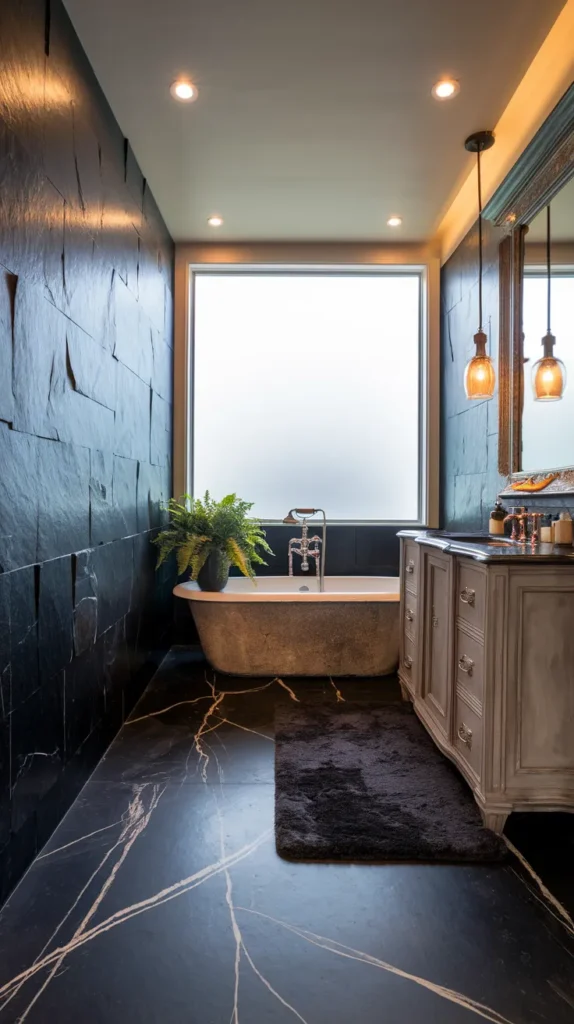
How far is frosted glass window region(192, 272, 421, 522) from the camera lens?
3.71 metres

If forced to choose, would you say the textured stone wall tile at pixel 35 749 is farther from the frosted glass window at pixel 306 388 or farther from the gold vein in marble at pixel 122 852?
the frosted glass window at pixel 306 388

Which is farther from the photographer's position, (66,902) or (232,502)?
(232,502)

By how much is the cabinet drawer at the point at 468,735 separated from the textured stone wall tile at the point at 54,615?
1274 mm

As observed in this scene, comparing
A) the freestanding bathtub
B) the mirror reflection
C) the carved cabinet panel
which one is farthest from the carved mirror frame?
the freestanding bathtub

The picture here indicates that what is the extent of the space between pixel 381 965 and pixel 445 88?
288cm

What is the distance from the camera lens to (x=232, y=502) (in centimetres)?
317

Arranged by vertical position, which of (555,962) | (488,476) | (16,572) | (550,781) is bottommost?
(555,962)

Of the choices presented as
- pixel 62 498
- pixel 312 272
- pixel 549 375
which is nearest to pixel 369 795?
pixel 62 498

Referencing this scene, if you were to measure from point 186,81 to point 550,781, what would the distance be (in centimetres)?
279

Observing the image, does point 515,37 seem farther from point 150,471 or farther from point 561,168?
point 150,471

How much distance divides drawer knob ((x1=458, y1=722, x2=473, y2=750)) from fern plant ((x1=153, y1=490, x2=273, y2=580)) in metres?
1.49

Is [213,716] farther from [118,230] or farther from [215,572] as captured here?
[118,230]

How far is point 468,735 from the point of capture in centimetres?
174

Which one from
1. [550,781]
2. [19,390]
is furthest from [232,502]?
[550,781]
